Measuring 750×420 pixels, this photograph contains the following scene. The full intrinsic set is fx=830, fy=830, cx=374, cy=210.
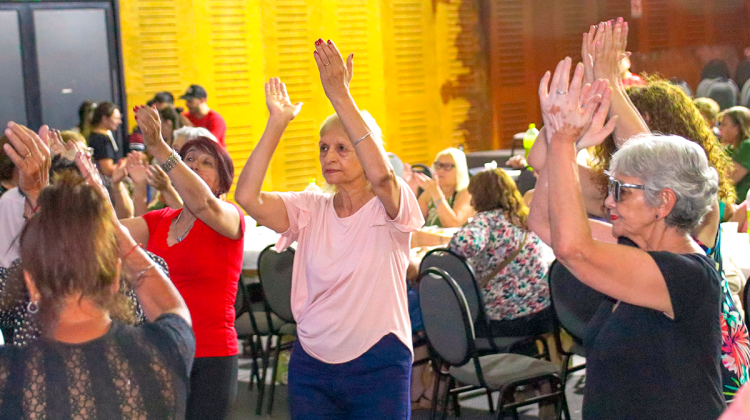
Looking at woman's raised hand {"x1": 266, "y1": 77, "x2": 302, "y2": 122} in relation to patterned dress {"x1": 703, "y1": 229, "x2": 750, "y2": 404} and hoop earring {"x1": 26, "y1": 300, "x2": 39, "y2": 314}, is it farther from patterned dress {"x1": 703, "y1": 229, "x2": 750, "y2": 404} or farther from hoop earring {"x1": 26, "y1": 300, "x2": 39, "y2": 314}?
patterned dress {"x1": 703, "y1": 229, "x2": 750, "y2": 404}

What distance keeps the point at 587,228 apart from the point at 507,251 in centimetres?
237

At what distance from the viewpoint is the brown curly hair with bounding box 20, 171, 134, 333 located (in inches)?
56.5

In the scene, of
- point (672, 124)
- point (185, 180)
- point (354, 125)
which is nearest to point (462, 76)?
point (672, 124)

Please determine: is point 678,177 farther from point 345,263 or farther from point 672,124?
point 345,263

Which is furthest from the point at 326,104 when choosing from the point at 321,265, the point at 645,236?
the point at 645,236

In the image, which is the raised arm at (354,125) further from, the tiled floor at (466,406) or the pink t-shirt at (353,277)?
the tiled floor at (466,406)

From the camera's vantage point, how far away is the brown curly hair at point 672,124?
2.43 m

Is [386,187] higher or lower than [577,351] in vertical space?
higher

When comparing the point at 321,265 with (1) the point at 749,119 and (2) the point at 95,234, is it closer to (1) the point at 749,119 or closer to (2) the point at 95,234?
(2) the point at 95,234

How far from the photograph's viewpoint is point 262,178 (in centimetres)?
246

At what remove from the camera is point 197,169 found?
2916 millimetres

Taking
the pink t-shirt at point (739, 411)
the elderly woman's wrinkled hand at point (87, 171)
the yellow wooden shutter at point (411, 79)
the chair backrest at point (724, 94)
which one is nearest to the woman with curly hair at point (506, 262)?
the elderly woman's wrinkled hand at point (87, 171)

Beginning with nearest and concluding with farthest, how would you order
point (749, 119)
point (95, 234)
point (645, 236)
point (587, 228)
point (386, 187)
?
point (95, 234) → point (587, 228) → point (645, 236) → point (386, 187) → point (749, 119)

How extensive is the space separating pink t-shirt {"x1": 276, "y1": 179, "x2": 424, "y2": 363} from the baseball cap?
18.6 ft
